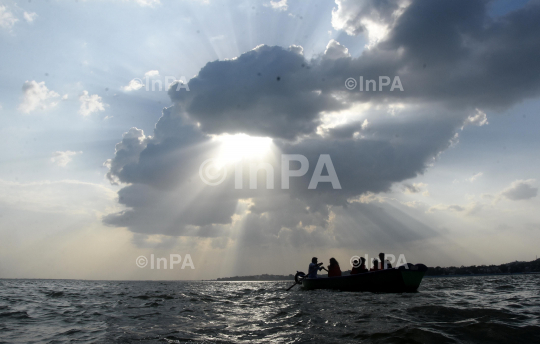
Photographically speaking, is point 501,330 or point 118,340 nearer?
point 501,330

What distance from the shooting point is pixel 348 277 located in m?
19.0

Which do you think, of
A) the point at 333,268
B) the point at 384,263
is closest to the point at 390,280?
the point at 384,263

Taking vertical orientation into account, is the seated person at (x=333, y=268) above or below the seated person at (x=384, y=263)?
below

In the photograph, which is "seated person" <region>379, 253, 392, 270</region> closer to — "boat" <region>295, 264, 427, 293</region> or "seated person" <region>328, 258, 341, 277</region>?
"boat" <region>295, 264, 427, 293</region>

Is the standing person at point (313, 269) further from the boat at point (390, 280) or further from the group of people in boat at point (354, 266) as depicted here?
the boat at point (390, 280)

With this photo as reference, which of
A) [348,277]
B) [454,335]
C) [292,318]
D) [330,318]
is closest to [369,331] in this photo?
[454,335]

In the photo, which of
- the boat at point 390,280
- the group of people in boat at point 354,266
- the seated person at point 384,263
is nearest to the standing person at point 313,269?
the group of people in boat at point 354,266

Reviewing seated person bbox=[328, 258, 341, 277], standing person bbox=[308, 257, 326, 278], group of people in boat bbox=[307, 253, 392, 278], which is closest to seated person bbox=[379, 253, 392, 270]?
group of people in boat bbox=[307, 253, 392, 278]

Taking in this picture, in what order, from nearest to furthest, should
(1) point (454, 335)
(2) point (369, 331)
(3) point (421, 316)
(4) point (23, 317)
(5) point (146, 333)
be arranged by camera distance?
(1) point (454, 335)
(2) point (369, 331)
(5) point (146, 333)
(3) point (421, 316)
(4) point (23, 317)

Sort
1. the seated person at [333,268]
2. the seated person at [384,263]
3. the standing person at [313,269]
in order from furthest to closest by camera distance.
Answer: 1. the standing person at [313,269]
2. the seated person at [333,268]
3. the seated person at [384,263]

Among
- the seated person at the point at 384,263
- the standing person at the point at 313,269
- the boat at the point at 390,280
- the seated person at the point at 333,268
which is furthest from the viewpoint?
the standing person at the point at 313,269

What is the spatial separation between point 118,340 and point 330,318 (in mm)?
5810

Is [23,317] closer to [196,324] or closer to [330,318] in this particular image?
[196,324]

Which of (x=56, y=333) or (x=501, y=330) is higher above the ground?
(x=501, y=330)
